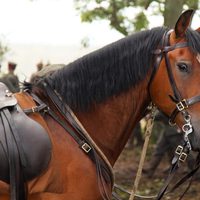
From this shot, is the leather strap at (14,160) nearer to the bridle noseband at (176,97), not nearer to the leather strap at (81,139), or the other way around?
the leather strap at (81,139)

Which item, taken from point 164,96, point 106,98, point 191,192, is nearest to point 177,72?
point 164,96

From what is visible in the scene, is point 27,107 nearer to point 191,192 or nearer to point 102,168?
point 102,168

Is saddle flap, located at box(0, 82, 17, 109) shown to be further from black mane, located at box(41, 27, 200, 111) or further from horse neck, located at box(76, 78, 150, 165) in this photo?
horse neck, located at box(76, 78, 150, 165)

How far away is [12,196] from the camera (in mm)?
2889

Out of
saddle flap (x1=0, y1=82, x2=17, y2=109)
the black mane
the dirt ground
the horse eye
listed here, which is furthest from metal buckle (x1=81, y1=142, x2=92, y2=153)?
the dirt ground

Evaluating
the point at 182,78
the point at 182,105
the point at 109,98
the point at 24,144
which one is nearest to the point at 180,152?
the point at 182,105

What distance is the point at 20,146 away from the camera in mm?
2945

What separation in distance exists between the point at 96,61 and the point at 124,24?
643 centimetres

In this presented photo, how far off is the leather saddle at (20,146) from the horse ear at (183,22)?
1.17m

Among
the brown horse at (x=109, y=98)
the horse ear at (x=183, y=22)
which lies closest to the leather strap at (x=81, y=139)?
the brown horse at (x=109, y=98)

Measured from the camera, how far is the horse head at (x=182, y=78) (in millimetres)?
3156

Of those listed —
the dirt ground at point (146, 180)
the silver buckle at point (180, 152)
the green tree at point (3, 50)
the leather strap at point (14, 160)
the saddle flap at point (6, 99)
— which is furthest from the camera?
the green tree at point (3, 50)

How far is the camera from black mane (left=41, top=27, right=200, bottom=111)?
3.28 m

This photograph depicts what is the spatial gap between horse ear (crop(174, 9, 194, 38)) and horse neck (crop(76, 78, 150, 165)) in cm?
43
